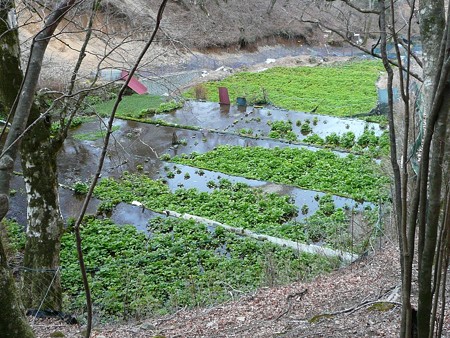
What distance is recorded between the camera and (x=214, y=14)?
1614 inches

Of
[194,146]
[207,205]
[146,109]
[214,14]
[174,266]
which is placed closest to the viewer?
[174,266]

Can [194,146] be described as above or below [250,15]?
below

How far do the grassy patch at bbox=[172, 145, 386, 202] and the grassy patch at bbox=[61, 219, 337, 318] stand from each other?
3896 millimetres

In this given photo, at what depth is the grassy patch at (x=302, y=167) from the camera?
1394 cm

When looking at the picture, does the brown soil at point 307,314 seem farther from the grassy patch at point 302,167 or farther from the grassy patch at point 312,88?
the grassy patch at point 312,88

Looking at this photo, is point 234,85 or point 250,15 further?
point 250,15

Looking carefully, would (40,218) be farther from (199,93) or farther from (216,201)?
(199,93)

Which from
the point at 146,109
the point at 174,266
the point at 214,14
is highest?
the point at 214,14

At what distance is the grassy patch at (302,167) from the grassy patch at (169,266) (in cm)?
390

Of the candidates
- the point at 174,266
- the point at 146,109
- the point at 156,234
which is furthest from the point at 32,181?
the point at 146,109

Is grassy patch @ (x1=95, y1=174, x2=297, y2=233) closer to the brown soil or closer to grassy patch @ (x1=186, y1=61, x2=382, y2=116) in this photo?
the brown soil

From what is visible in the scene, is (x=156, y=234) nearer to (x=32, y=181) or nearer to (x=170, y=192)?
(x=170, y=192)

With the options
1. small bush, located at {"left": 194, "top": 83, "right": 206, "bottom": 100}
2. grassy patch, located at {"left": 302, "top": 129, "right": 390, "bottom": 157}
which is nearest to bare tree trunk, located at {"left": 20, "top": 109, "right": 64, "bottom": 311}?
grassy patch, located at {"left": 302, "top": 129, "right": 390, "bottom": 157}

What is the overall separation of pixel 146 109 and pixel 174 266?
1345 centimetres
